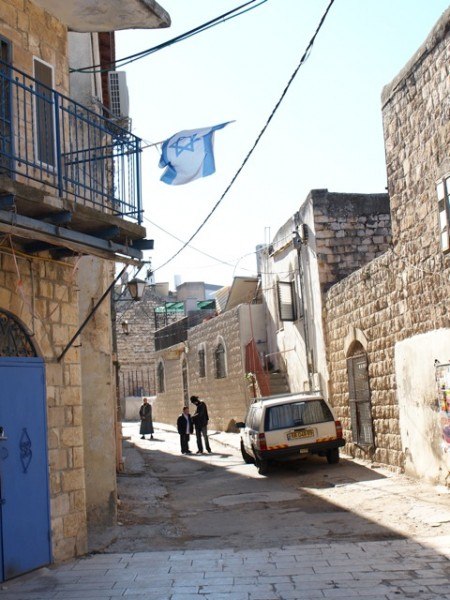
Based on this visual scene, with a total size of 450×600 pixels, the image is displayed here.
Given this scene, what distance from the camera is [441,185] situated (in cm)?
1129

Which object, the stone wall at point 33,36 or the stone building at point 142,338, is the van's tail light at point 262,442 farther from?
the stone building at point 142,338

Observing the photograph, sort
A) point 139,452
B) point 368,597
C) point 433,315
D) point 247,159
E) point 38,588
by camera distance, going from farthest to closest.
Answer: point 139,452
point 247,159
point 433,315
point 38,588
point 368,597

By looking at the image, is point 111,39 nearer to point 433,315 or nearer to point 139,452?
point 433,315

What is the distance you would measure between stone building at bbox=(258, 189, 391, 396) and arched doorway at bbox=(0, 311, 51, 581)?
1095 centimetres

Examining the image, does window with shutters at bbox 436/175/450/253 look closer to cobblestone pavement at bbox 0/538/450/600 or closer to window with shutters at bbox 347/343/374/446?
cobblestone pavement at bbox 0/538/450/600

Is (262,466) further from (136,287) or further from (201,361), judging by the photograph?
(201,361)

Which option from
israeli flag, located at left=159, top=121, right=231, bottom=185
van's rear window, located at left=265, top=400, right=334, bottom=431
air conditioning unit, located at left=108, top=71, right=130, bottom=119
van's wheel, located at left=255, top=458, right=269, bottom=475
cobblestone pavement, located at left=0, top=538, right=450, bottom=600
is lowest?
cobblestone pavement, located at left=0, top=538, right=450, bottom=600

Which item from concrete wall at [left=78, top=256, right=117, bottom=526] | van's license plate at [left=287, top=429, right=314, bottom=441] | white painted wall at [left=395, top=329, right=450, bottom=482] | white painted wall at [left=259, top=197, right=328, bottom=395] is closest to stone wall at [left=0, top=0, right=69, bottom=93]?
concrete wall at [left=78, top=256, right=117, bottom=526]

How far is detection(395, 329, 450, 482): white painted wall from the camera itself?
11844 mm

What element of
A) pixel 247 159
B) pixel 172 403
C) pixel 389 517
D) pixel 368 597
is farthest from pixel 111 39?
pixel 172 403


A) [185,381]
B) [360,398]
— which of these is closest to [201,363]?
[185,381]

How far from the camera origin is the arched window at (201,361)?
2977 centimetres

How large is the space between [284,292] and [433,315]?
30.8ft

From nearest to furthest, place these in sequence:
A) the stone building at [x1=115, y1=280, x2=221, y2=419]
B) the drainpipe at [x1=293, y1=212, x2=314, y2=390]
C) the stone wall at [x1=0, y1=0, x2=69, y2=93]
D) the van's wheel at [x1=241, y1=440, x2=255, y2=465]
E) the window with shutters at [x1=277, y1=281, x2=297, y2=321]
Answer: the stone wall at [x1=0, y1=0, x2=69, y2=93] → the van's wheel at [x1=241, y1=440, x2=255, y2=465] → the drainpipe at [x1=293, y1=212, x2=314, y2=390] → the window with shutters at [x1=277, y1=281, x2=297, y2=321] → the stone building at [x1=115, y1=280, x2=221, y2=419]
